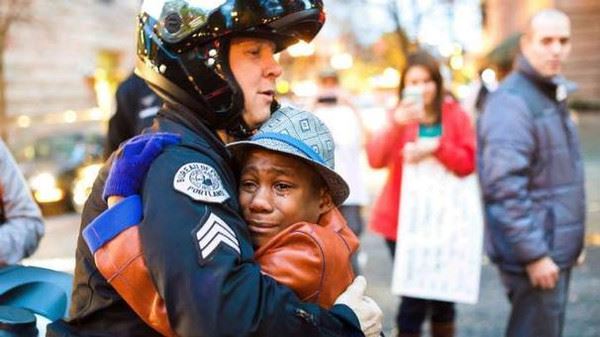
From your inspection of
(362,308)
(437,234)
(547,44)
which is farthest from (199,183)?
(437,234)

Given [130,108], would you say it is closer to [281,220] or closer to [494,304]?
[281,220]

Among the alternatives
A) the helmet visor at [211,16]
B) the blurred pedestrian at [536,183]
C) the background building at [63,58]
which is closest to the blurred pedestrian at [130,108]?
the blurred pedestrian at [536,183]

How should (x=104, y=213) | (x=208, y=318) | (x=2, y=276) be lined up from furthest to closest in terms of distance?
(x=2, y=276)
(x=104, y=213)
(x=208, y=318)

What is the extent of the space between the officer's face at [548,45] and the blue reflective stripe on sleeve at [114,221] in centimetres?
277

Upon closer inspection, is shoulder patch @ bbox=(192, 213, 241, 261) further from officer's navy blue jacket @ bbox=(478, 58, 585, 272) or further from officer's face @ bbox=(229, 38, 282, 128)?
officer's navy blue jacket @ bbox=(478, 58, 585, 272)

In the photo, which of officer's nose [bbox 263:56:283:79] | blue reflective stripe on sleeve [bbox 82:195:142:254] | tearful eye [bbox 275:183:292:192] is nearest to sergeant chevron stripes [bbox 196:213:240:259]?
blue reflective stripe on sleeve [bbox 82:195:142:254]

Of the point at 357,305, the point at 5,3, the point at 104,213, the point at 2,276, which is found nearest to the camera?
the point at 104,213

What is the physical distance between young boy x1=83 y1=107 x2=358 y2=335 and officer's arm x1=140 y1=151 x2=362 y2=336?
0.03m

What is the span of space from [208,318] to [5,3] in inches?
763

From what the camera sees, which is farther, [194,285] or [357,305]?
[357,305]

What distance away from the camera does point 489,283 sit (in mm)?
7367

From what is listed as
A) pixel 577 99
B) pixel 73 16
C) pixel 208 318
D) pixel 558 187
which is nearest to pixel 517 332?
pixel 558 187

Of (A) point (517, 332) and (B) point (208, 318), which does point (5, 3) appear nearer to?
(A) point (517, 332)

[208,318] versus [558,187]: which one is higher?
[208,318]
